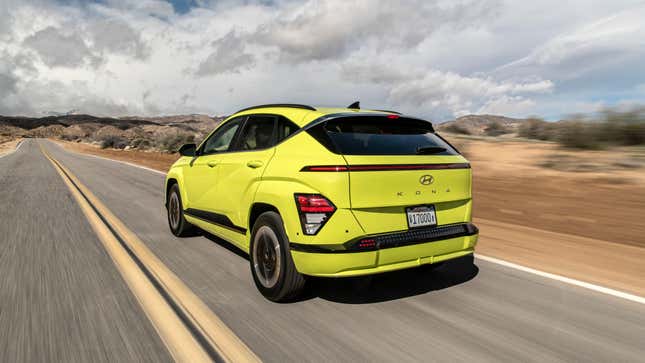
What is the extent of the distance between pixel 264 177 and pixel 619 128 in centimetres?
1127

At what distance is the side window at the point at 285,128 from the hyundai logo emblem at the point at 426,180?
115cm

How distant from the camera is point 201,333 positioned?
3240 millimetres

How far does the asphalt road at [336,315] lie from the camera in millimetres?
3043

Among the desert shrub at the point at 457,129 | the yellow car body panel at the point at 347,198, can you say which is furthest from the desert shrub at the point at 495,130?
the yellow car body panel at the point at 347,198

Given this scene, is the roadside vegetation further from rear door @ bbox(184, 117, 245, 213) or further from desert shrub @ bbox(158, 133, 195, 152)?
desert shrub @ bbox(158, 133, 195, 152)

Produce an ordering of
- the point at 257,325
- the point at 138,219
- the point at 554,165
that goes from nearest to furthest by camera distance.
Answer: the point at 257,325, the point at 138,219, the point at 554,165

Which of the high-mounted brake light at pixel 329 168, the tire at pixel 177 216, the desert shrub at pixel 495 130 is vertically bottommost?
the tire at pixel 177 216

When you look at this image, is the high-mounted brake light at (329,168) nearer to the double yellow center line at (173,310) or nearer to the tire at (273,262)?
the tire at (273,262)

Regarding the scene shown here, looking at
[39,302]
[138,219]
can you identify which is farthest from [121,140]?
[39,302]

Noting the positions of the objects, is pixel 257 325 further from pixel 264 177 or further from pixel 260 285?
pixel 264 177

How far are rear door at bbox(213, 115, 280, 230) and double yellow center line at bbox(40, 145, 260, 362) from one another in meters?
0.86

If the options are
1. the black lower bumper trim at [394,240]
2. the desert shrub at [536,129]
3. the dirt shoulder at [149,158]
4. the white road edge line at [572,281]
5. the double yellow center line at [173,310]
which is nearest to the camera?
the double yellow center line at [173,310]

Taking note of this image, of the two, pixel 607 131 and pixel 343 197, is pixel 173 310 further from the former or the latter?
pixel 607 131

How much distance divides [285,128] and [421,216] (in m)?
1.47
